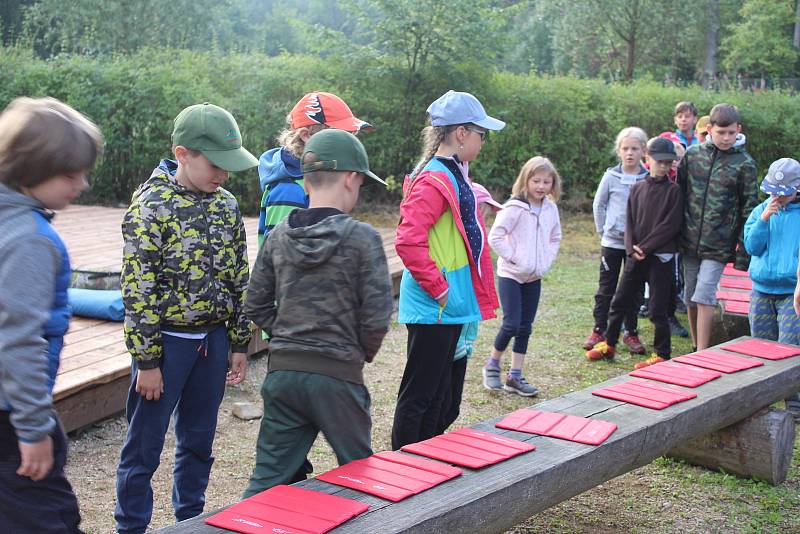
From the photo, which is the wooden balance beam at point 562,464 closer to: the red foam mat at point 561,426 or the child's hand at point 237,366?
the red foam mat at point 561,426

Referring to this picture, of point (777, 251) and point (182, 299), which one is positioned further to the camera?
point (777, 251)

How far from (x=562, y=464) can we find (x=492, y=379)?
114 inches

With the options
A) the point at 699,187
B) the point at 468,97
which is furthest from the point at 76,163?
the point at 699,187

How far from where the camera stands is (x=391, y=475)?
10.4 ft

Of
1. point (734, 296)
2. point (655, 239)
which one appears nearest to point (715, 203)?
point (655, 239)

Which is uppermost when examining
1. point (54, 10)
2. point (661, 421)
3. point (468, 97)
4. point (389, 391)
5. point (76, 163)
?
point (54, 10)

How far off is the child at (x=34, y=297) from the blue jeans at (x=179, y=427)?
2.88 ft

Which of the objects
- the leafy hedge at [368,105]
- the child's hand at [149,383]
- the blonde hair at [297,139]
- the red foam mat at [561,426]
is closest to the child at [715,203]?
the red foam mat at [561,426]

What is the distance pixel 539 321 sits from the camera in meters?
8.52

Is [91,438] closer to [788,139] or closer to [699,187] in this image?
[699,187]

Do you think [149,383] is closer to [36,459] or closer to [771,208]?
[36,459]

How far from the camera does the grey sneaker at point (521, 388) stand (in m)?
6.21

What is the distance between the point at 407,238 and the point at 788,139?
475 inches

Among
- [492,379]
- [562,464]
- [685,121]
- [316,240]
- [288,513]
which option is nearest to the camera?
[288,513]
